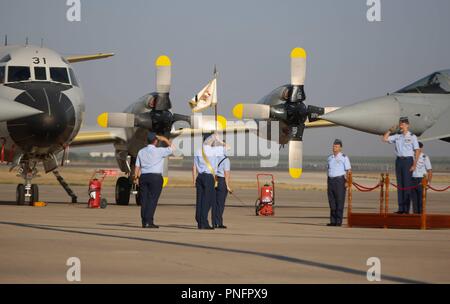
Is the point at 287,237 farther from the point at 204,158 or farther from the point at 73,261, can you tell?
the point at 73,261

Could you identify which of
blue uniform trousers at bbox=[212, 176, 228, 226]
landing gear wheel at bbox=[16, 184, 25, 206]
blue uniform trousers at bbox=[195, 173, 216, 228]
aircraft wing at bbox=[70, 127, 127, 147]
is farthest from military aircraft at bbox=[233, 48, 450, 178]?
aircraft wing at bbox=[70, 127, 127, 147]

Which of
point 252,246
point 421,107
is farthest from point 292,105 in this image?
point 252,246

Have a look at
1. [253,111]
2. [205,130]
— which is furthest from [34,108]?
[205,130]

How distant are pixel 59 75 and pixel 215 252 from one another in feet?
45.6

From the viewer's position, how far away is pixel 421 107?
21.7 m

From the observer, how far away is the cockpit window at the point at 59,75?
25.5 m

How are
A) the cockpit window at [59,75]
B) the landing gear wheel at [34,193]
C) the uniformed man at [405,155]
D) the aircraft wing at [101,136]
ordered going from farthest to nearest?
the aircraft wing at [101,136], the landing gear wheel at [34,193], the cockpit window at [59,75], the uniformed man at [405,155]

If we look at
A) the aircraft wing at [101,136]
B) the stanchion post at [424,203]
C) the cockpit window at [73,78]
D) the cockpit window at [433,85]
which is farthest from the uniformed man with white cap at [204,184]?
the aircraft wing at [101,136]

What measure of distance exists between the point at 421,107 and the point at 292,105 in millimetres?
6529

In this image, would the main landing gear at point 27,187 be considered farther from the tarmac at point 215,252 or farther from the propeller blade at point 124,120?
the tarmac at point 215,252

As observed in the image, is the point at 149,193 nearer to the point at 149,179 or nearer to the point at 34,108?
the point at 149,179

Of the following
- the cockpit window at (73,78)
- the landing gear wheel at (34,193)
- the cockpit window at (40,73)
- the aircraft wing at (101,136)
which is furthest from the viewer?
the aircraft wing at (101,136)

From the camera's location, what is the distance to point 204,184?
58.9 ft

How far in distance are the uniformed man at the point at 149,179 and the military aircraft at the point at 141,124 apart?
9437 millimetres
